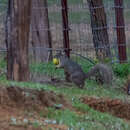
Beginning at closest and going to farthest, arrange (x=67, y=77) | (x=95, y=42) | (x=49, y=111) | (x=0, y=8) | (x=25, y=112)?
(x=25, y=112), (x=49, y=111), (x=67, y=77), (x=95, y=42), (x=0, y=8)

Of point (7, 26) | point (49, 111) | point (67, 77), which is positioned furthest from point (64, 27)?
point (49, 111)

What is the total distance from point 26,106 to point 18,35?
278 cm

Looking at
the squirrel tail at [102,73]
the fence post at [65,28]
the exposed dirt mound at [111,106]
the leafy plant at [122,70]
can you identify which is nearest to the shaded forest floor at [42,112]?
the exposed dirt mound at [111,106]

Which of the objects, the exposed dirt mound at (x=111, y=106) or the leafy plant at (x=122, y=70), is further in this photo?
the leafy plant at (x=122, y=70)

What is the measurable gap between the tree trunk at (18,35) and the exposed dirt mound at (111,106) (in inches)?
59.5

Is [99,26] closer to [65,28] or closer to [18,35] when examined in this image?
[65,28]

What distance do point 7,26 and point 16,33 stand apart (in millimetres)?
276

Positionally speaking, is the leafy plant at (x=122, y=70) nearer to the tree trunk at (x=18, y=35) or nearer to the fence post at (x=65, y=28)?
the fence post at (x=65, y=28)

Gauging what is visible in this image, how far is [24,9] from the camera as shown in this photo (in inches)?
337

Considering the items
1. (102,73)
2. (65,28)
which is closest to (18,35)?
(102,73)

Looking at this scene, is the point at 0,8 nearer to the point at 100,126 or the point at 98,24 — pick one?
the point at 98,24

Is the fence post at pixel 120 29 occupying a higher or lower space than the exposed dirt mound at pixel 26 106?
higher

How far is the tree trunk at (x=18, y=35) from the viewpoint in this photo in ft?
28.1

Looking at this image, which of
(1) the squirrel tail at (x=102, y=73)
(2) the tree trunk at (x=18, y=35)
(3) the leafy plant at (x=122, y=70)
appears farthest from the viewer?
(3) the leafy plant at (x=122, y=70)
